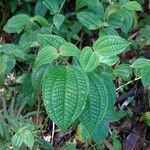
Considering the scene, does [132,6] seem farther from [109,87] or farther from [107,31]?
[109,87]

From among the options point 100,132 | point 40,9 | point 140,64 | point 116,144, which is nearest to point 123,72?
point 140,64

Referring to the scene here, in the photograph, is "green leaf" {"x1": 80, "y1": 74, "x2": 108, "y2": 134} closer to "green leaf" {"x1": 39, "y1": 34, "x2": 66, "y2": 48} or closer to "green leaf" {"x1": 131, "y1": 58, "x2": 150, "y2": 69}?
"green leaf" {"x1": 39, "y1": 34, "x2": 66, "y2": 48}

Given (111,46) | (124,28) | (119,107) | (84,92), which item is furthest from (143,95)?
(84,92)

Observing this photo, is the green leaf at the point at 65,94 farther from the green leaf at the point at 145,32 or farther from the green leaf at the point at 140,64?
the green leaf at the point at 145,32

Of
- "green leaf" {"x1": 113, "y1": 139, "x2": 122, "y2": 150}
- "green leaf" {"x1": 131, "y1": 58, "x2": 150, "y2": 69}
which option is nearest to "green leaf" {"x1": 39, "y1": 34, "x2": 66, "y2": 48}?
"green leaf" {"x1": 131, "y1": 58, "x2": 150, "y2": 69}

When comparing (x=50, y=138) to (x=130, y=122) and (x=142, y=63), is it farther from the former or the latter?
(x=142, y=63)
